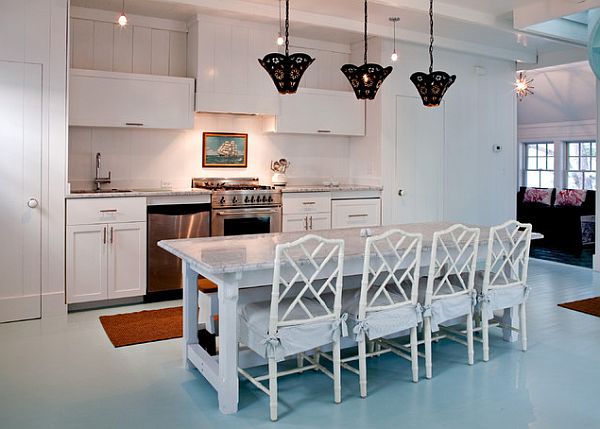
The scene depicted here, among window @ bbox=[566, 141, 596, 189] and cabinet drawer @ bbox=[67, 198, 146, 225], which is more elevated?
window @ bbox=[566, 141, 596, 189]

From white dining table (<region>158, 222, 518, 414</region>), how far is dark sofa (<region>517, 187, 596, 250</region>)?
19.9ft

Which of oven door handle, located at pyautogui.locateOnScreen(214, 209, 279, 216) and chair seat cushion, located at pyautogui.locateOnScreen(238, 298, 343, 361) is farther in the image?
oven door handle, located at pyautogui.locateOnScreen(214, 209, 279, 216)

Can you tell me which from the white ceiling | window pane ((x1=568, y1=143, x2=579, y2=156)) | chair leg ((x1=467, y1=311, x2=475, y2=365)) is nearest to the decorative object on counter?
the white ceiling

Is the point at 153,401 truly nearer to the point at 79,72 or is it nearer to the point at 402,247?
the point at 402,247

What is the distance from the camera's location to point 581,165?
33.8 ft

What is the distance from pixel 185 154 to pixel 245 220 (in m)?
0.98

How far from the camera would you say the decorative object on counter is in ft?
20.0

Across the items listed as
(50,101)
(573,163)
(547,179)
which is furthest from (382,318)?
(547,179)

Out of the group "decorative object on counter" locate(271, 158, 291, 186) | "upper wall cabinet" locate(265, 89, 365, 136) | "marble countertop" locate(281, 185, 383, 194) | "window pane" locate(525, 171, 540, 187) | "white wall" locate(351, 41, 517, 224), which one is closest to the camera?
"marble countertop" locate(281, 185, 383, 194)

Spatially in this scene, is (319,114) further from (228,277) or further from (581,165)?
(581,165)

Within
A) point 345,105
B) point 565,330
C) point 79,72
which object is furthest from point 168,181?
point 565,330

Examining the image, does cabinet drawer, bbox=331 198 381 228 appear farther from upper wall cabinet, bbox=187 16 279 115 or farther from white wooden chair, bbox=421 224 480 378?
white wooden chair, bbox=421 224 480 378

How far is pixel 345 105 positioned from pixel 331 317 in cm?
386

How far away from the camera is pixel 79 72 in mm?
4891
